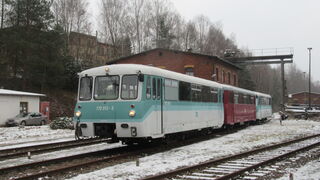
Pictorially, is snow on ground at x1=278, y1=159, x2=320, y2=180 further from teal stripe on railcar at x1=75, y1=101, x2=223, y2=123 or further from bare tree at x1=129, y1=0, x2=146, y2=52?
bare tree at x1=129, y1=0, x2=146, y2=52

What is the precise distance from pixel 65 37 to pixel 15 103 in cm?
1775

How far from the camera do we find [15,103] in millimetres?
34375

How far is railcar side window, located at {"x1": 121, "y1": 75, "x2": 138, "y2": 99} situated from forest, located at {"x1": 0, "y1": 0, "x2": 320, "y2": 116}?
30816 mm

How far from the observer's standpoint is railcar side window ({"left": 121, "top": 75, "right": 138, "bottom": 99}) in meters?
13.0

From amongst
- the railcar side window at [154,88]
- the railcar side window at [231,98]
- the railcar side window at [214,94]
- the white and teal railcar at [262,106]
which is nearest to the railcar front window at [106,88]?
the railcar side window at [154,88]

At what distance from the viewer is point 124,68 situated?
43.5ft

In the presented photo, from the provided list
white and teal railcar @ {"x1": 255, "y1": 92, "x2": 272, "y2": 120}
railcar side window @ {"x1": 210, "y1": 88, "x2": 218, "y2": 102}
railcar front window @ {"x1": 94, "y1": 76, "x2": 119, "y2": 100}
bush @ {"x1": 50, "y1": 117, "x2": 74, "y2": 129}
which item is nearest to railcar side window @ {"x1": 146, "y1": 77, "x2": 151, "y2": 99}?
railcar front window @ {"x1": 94, "y1": 76, "x2": 119, "y2": 100}

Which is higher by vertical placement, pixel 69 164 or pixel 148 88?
pixel 148 88

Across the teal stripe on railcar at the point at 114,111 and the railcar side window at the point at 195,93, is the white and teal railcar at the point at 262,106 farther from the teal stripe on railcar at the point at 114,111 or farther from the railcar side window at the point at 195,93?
the teal stripe on railcar at the point at 114,111

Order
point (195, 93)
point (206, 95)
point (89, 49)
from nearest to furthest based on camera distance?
point (195, 93) → point (206, 95) → point (89, 49)

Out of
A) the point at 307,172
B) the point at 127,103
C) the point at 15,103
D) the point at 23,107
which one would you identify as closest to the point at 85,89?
the point at 127,103

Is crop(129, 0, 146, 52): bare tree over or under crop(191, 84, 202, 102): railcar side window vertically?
over

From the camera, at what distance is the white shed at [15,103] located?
33.0m

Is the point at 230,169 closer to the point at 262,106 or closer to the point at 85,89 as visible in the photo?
the point at 85,89
